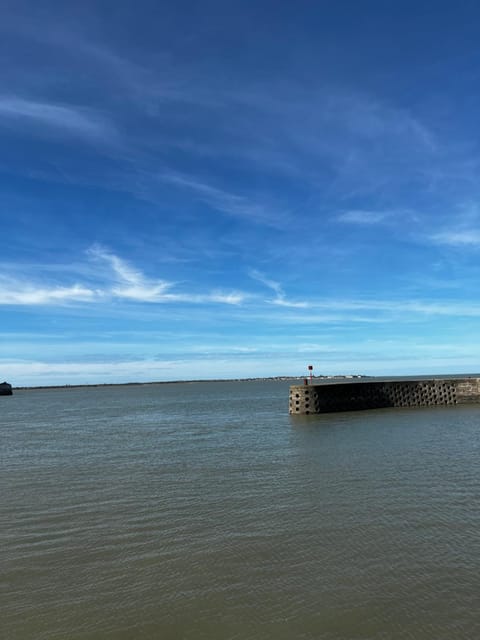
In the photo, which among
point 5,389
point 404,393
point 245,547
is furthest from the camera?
point 5,389

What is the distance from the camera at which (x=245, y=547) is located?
10.6 metres

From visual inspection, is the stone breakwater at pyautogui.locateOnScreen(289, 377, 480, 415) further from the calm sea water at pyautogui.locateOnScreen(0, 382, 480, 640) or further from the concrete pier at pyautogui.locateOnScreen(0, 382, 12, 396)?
the concrete pier at pyautogui.locateOnScreen(0, 382, 12, 396)

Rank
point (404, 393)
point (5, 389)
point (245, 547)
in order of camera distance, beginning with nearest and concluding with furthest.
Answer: point (245, 547) → point (404, 393) → point (5, 389)

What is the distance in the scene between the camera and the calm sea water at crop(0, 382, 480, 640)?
7.49m

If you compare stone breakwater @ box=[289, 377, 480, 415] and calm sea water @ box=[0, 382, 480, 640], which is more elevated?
stone breakwater @ box=[289, 377, 480, 415]

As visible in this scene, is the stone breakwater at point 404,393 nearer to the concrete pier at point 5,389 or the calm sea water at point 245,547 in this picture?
the calm sea water at point 245,547

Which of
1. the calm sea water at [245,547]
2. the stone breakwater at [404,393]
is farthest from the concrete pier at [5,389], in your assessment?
the calm sea water at [245,547]

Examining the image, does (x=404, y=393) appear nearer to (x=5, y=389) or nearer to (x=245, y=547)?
(x=245, y=547)

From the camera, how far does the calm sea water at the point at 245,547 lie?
24.6ft

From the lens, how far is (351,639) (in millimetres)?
6863

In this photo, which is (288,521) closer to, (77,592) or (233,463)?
(77,592)

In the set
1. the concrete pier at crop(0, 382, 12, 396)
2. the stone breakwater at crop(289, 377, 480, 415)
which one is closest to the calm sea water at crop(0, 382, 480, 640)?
the stone breakwater at crop(289, 377, 480, 415)

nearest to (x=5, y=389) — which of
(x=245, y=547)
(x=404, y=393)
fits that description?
(x=404, y=393)

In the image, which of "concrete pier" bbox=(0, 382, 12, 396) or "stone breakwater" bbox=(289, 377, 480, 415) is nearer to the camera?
"stone breakwater" bbox=(289, 377, 480, 415)
